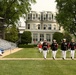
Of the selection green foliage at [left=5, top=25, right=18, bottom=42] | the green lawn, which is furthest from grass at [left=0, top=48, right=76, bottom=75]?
green foliage at [left=5, top=25, right=18, bottom=42]

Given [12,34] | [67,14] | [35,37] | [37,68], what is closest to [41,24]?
[35,37]

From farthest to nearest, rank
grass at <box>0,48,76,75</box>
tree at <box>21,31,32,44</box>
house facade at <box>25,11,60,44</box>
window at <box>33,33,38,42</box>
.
Result: house facade at <box>25,11,60,44</box> < window at <box>33,33,38,42</box> < tree at <box>21,31,32,44</box> < grass at <box>0,48,76,75</box>

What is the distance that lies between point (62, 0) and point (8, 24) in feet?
46.3

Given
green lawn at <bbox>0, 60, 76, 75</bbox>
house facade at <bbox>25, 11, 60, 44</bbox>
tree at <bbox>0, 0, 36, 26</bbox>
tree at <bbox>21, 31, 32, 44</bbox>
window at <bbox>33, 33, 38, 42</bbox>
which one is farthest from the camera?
house facade at <bbox>25, 11, 60, 44</bbox>

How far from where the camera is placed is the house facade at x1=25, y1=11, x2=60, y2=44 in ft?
313

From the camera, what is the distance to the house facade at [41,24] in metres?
95.3

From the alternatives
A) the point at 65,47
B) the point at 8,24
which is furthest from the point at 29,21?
the point at 65,47

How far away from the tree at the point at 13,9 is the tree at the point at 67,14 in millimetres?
7554

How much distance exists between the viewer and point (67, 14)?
66.4m

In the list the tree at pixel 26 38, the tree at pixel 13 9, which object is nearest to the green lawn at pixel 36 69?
the tree at pixel 13 9

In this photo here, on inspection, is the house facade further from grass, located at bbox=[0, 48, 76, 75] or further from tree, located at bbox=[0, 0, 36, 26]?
grass, located at bbox=[0, 48, 76, 75]

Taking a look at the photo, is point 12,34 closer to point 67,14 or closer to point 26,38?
point 26,38

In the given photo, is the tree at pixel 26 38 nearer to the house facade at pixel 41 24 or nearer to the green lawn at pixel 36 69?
the house facade at pixel 41 24

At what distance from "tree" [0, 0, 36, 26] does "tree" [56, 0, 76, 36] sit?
297 inches
